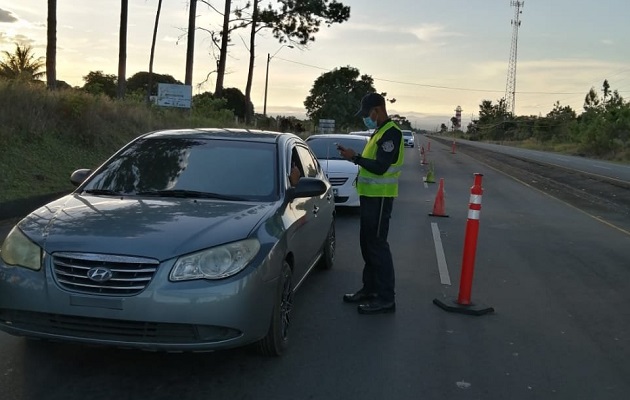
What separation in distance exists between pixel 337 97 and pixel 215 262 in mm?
72336

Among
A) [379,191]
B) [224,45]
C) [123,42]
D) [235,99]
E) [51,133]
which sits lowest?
[51,133]

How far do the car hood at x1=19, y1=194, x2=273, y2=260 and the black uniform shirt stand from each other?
1.28 meters

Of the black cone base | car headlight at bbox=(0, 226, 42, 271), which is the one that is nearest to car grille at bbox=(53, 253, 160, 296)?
car headlight at bbox=(0, 226, 42, 271)

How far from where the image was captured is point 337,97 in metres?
74.9

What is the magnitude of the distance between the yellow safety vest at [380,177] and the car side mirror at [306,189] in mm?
663

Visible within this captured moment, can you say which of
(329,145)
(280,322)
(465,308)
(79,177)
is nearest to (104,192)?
(79,177)

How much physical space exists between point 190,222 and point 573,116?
110 metres

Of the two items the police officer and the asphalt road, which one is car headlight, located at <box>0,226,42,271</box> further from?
the police officer

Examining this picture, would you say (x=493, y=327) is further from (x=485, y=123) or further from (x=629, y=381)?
(x=485, y=123)

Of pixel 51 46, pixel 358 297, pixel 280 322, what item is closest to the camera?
pixel 280 322

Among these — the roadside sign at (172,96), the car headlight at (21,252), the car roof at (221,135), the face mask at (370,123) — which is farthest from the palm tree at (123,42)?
the car headlight at (21,252)

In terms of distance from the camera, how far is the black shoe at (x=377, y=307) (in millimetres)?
5605

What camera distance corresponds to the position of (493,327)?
5.41m

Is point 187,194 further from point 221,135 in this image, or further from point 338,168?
point 338,168
